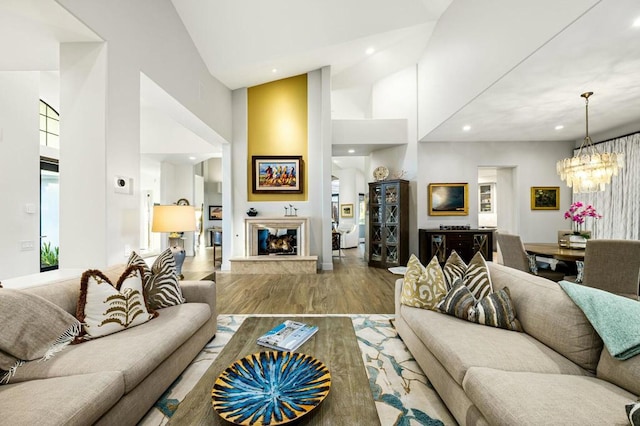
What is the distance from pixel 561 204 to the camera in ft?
20.3

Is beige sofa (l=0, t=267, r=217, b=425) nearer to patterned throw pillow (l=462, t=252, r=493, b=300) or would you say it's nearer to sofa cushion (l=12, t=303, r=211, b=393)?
sofa cushion (l=12, t=303, r=211, b=393)

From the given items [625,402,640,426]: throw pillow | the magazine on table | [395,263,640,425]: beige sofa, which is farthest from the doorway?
[625,402,640,426]: throw pillow

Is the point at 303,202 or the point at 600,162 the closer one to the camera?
the point at 600,162

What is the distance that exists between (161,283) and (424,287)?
204 cm

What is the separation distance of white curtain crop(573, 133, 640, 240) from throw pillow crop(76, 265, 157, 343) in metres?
7.05

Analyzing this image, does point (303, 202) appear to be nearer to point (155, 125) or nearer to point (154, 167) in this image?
point (155, 125)

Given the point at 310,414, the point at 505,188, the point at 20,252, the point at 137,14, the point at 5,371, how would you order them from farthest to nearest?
1. the point at 505,188
2. the point at 20,252
3. the point at 137,14
4. the point at 5,371
5. the point at 310,414

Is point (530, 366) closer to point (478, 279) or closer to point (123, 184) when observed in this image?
point (478, 279)

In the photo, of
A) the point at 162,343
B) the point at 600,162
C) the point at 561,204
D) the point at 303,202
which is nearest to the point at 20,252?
the point at 162,343

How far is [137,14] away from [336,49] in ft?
10.3

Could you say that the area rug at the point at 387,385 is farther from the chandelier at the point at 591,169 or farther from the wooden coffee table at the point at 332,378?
the chandelier at the point at 591,169

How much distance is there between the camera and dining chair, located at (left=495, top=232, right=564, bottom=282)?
10.9ft

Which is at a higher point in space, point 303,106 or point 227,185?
point 303,106

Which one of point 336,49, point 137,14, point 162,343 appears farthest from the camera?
point 336,49
